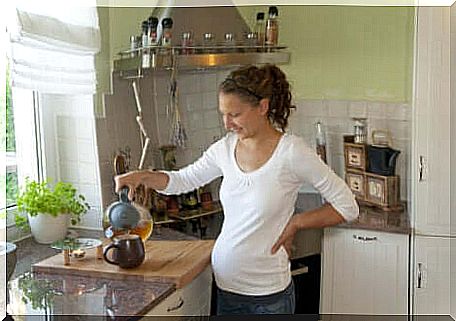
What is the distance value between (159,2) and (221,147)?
32 centimetres

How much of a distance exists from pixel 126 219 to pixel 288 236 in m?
0.33

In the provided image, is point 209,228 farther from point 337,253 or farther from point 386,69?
point 386,69

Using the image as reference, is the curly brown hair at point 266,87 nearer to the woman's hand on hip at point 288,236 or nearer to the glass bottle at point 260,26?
the glass bottle at point 260,26

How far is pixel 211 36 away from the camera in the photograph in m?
1.58

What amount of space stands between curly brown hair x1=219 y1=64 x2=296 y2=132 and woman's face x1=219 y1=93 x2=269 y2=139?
1 centimetres

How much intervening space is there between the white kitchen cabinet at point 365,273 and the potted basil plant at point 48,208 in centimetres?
51

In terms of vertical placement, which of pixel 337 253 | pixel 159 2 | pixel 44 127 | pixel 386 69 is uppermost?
pixel 159 2

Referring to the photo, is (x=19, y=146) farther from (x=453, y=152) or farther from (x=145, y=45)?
(x=453, y=152)

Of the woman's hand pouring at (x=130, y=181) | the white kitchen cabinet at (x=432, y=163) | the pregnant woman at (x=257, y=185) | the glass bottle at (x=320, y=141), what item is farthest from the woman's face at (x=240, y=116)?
the white kitchen cabinet at (x=432, y=163)

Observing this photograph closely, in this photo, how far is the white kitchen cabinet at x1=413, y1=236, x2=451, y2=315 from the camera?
1.62m

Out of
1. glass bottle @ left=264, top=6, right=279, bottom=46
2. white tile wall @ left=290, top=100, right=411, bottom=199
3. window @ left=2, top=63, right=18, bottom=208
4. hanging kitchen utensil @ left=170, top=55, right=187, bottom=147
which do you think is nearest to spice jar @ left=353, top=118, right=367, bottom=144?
white tile wall @ left=290, top=100, right=411, bottom=199

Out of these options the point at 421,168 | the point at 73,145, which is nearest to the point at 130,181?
the point at 73,145

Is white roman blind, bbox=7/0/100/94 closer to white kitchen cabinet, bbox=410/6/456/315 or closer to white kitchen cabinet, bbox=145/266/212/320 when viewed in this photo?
white kitchen cabinet, bbox=145/266/212/320

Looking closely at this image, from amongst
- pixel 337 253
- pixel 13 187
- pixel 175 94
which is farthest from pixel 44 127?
pixel 337 253
